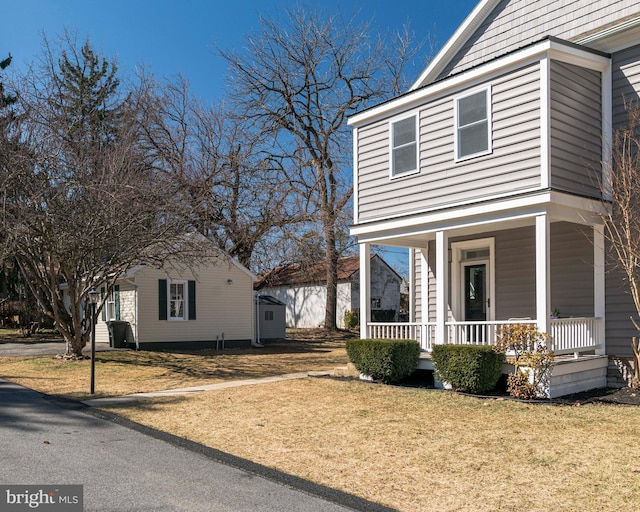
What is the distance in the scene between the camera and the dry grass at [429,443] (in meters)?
A: 5.59

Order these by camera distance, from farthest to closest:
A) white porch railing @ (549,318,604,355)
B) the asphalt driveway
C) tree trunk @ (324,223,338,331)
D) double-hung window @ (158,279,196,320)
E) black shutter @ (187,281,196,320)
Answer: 1. tree trunk @ (324,223,338,331)
2. black shutter @ (187,281,196,320)
3. double-hung window @ (158,279,196,320)
4. white porch railing @ (549,318,604,355)
5. the asphalt driveway

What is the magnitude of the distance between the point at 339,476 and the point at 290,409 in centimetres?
382

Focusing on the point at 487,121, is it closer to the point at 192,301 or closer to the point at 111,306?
the point at 192,301

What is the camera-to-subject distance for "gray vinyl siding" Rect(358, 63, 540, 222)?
10727 millimetres

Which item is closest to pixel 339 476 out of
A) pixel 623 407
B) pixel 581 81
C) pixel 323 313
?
pixel 623 407

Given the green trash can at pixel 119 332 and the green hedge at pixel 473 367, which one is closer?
the green hedge at pixel 473 367

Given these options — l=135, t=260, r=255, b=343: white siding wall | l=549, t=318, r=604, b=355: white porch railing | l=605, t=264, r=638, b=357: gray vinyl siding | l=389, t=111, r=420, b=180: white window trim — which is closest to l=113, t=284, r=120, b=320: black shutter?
l=135, t=260, r=255, b=343: white siding wall

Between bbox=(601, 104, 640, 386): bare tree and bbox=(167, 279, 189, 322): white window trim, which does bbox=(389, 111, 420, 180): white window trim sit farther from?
bbox=(167, 279, 189, 322): white window trim

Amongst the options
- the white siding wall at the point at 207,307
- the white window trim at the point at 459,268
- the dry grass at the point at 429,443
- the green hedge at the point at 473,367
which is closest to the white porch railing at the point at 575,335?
the green hedge at the point at 473,367

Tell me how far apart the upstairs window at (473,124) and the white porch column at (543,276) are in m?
1.81

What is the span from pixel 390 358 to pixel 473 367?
6.36 ft

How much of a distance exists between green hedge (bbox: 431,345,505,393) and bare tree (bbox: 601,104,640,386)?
7.80 feet

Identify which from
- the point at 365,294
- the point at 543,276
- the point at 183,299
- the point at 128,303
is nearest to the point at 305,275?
the point at 183,299

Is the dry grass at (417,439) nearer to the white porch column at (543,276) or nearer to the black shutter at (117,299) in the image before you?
the white porch column at (543,276)
